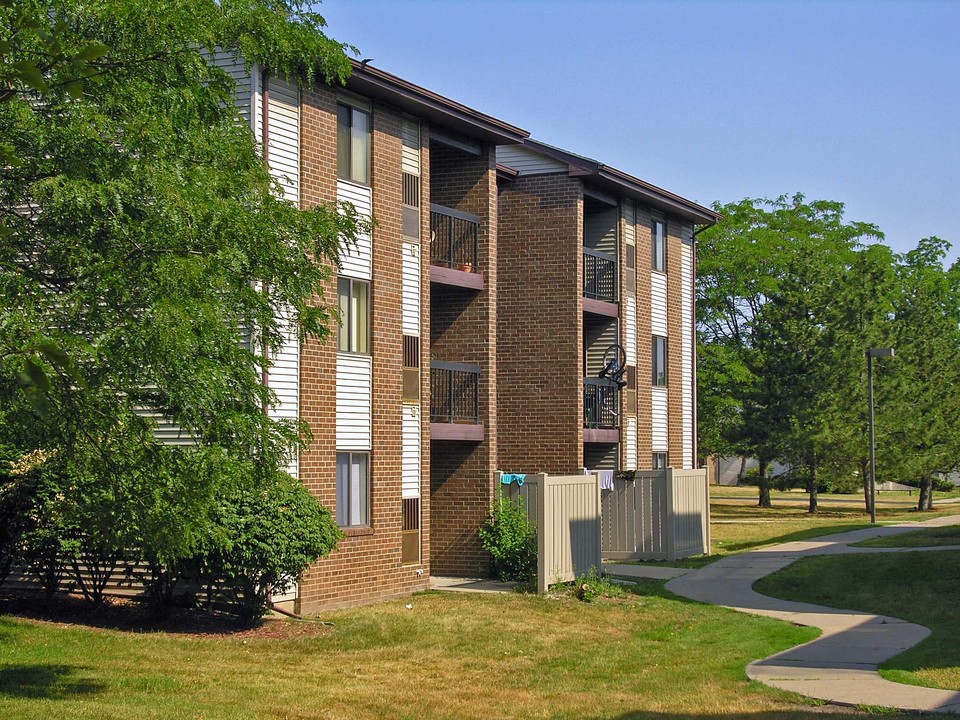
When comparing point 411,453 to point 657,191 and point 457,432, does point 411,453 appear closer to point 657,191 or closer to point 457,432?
point 457,432

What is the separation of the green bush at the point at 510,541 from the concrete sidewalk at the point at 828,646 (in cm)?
281

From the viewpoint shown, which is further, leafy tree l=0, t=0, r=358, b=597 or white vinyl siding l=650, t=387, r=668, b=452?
white vinyl siding l=650, t=387, r=668, b=452

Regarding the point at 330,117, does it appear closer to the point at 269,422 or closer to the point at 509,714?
the point at 269,422

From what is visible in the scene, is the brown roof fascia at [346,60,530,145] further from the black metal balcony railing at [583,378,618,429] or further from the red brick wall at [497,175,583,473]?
the black metal balcony railing at [583,378,618,429]

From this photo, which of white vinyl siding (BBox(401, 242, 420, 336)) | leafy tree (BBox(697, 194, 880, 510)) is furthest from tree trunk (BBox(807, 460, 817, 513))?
white vinyl siding (BBox(401, 242, 420, 336))

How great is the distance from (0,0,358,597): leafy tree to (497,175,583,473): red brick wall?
52.0 ft

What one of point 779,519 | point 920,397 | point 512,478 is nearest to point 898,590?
point 512,478

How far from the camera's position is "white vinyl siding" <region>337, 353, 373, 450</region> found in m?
20.2

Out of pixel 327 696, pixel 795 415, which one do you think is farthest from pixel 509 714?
pixel 795 415

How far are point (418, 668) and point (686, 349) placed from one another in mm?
21992

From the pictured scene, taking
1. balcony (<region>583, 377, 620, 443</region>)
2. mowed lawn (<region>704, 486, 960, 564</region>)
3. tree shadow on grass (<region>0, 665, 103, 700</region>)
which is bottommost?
mowed lawn (<region>704, 486, 960, 564</region>)

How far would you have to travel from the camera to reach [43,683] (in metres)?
12.1

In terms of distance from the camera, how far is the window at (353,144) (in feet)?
67.4

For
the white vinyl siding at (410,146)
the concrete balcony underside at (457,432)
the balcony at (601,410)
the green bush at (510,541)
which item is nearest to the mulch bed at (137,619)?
the concrete balcony underside at (457,432)
